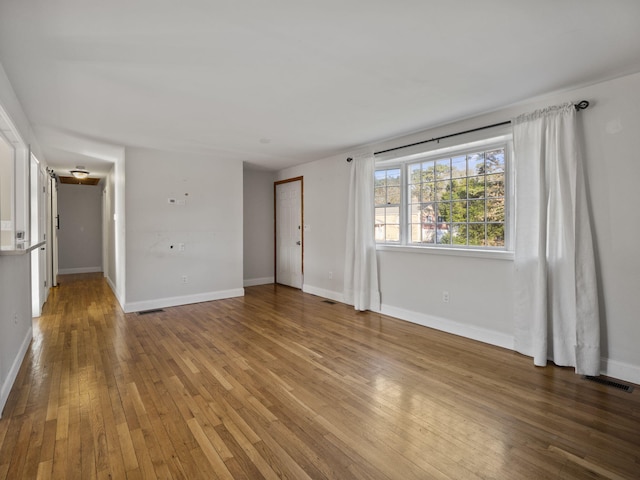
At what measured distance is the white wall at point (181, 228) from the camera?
4895 mm

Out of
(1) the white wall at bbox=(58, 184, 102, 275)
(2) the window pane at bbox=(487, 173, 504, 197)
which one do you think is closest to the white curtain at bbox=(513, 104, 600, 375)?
(2) the window pane at bbox=(487, 173, 504, 197)

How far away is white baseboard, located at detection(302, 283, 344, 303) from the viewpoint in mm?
5523

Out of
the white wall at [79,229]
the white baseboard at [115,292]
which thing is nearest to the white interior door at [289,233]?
the white baseboard at [115,292]

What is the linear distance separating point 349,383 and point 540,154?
2.70m

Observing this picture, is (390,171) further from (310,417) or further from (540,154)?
(310,417)

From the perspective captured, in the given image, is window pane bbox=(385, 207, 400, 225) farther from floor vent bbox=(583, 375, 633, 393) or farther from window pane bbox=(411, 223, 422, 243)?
floor vent bbox=(583, 375, 633, 393)

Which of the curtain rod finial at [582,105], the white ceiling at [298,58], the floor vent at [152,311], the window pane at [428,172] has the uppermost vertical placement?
the white ceiling at [298,58]

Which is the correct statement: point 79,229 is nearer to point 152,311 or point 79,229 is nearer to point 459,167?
point 152,311

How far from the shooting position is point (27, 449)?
1.84m

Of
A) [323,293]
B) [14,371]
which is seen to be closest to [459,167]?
[323,293]

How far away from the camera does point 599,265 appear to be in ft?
9.14

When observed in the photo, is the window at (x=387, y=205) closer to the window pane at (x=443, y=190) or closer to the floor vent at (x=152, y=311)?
the window pane at (x=443, y=190)

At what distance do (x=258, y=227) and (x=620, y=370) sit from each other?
5920mm

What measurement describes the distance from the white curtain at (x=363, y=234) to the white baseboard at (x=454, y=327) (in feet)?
1.08
